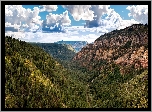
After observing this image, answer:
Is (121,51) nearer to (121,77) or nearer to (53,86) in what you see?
(121,77)

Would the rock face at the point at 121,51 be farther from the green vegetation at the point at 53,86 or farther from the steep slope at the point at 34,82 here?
the steep slope at the point at 34,82

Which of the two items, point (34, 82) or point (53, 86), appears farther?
point (53, 86)

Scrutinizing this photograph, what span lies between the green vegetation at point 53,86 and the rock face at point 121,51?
6666 millimetres

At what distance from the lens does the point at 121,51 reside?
121125 millimetres

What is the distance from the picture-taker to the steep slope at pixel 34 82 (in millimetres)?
43956

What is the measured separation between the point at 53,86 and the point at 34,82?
267 inches

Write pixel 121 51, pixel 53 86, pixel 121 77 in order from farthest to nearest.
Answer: pixel 121 51
pixel 121 77
pixel 53 86

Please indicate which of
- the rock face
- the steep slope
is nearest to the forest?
the steep slope

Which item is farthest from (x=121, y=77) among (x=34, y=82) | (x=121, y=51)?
(x=34, y=82)

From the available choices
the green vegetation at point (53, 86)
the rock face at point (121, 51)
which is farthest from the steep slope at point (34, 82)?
the rock face at point (121, 51)

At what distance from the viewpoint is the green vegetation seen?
44.8 m

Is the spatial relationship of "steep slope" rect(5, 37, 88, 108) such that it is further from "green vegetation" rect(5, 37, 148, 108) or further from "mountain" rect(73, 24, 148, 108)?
"mountain" rect(73, 24, 148, 108)
